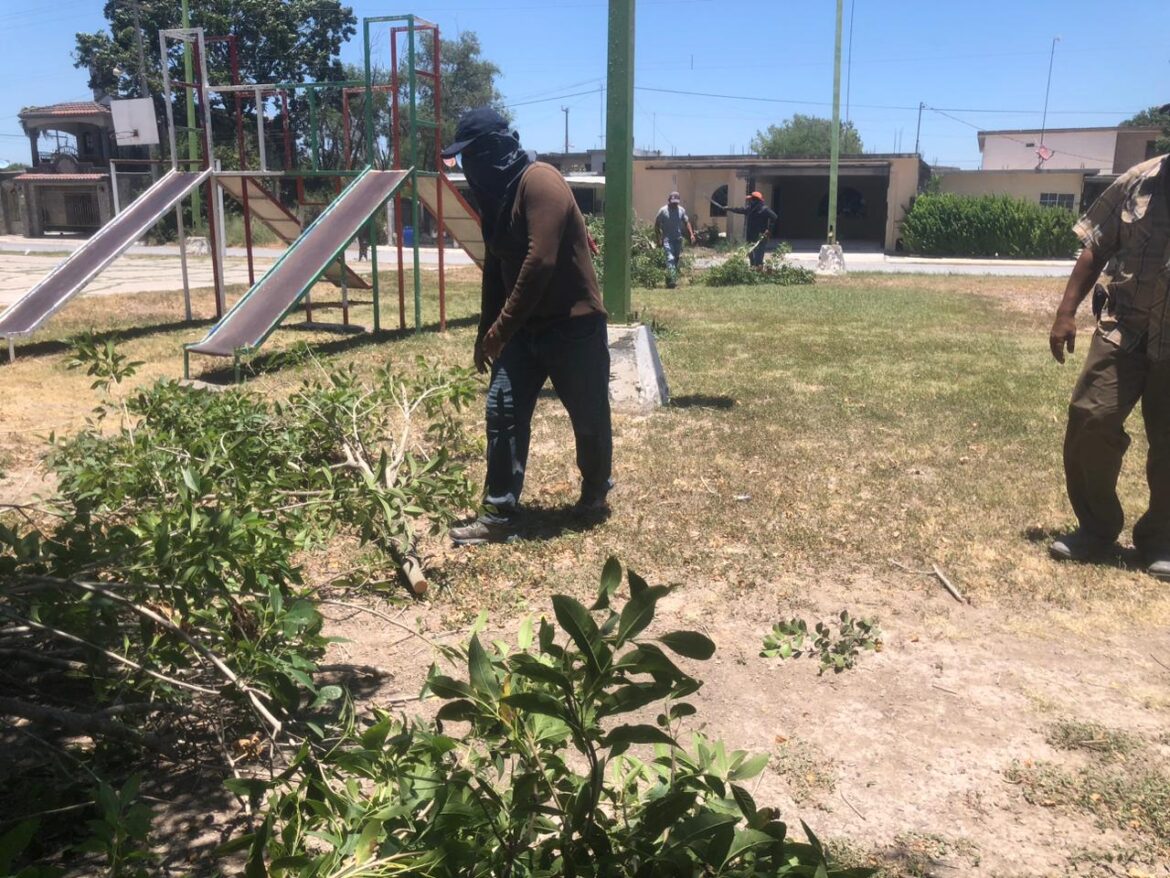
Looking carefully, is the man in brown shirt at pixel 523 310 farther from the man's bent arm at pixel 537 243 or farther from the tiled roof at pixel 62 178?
the tiled roof at pixel 62 178

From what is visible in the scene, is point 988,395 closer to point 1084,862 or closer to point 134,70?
point 1084,862

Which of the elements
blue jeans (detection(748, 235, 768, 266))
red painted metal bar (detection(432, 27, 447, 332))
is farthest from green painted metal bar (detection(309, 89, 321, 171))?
blue jeans (detection(748, 235, 768, 266))

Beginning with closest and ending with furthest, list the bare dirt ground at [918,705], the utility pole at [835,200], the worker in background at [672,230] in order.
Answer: the bare dirt ground at [918,705]
the worker in background at [672,230]
the utility pole at [835,200]

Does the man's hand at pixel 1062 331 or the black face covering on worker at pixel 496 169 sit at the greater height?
the black face covering on worker at pixel 496 169

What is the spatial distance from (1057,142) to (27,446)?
158ft

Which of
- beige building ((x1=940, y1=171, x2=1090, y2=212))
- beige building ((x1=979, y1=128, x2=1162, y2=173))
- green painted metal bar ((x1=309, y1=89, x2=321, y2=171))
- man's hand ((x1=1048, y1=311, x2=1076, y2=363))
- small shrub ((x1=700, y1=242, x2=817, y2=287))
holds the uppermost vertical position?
beige building ((x1=979, y1=128, x2=1162, y2=173))

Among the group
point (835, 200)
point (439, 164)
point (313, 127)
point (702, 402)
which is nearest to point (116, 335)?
point (313, 127)

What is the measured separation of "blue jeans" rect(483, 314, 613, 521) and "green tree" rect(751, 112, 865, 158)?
9355cm

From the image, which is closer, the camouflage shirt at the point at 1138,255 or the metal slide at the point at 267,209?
the camouflage shirt at the point at 1138,255

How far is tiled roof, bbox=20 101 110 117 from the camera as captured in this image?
48281 mm

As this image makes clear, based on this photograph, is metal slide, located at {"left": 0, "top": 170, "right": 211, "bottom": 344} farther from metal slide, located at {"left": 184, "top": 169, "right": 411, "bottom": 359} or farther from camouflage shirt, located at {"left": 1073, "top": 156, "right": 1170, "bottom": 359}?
camouflage shirt, located at {"left": 1073, "top": 156, "right": 1170, "bottom": 359}

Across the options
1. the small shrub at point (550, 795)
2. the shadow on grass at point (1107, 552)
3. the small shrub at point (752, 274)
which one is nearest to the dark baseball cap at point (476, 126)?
the small shrub at point (550, 795)

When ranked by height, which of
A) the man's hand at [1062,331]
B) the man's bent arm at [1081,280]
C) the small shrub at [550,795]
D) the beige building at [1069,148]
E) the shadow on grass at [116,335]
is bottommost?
the shadow on grass at [116,335]

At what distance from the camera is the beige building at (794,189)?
3588 cm
